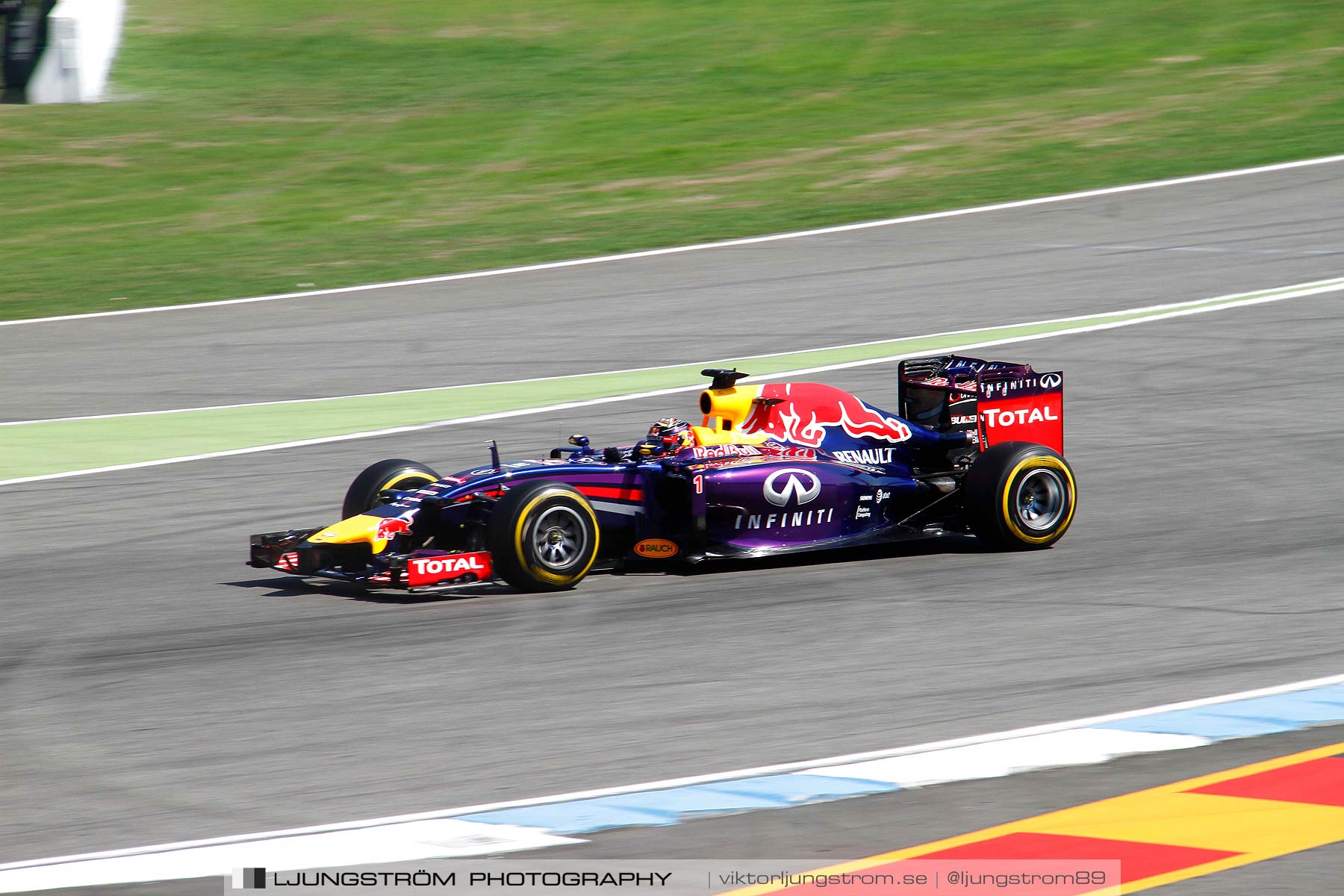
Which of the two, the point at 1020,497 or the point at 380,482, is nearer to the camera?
the point at 380,482

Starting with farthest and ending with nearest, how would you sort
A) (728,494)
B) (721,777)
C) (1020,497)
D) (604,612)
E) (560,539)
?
Result: 1. (1020,497)
2. (728,494)
3. (560,539)
4. (604,612)
5. (721,777)

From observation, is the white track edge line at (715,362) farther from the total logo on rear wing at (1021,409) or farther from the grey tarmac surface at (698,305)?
the total logo on rear wing at (1021,409)

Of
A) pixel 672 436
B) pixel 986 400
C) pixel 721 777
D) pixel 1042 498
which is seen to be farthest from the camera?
pixel 986 400

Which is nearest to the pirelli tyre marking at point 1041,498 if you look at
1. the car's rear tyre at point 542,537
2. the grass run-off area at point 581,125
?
the car's rear tyre at point 542,537

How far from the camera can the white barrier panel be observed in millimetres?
30609

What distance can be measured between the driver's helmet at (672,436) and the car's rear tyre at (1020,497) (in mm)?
1691

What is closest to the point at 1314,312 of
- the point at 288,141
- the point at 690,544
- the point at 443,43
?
the point at 690,544

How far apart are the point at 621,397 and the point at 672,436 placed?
4868 mm

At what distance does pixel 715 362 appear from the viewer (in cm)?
1655

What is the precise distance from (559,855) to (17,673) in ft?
12.3

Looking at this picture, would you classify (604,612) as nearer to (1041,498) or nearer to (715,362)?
(1041,498)

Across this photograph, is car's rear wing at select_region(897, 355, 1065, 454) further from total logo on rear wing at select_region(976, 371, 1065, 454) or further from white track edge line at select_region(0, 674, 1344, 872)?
white track edge line at select_region(0, 674, 1344, 872)

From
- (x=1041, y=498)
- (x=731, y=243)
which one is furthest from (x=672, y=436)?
(x=731, y=243)

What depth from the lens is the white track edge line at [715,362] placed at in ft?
50.5
